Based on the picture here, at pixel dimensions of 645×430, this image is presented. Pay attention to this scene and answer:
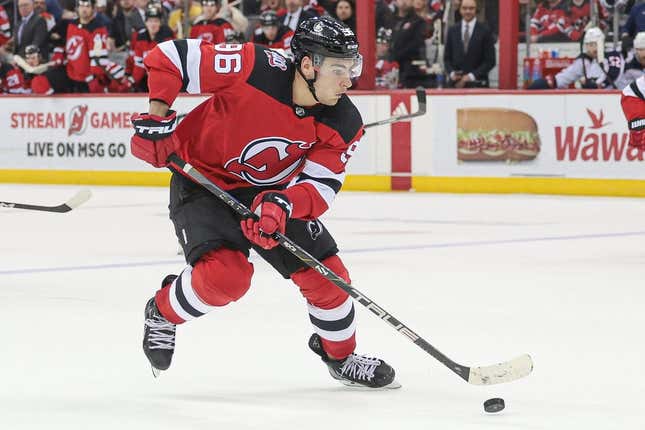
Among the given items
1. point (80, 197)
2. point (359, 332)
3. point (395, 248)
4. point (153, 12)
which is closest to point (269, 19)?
point (153, 12)

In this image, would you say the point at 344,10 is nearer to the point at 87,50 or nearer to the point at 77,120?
the point at 87,50

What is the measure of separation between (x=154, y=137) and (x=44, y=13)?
978 centimetres

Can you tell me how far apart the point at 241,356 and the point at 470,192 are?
22.1 ft

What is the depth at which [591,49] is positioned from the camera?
10219 millimetres

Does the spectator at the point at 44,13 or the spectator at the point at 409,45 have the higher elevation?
the spectator at the point at 44,13

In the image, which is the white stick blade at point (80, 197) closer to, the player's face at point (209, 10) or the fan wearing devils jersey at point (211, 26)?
the fan wearing devils jersey at point (211, 26)

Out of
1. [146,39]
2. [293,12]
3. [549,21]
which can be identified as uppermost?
[293,12]

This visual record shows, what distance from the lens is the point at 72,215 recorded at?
29.4 feet

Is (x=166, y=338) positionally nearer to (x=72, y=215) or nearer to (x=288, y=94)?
(x=288, y=94)

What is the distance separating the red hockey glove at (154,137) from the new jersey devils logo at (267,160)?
7.7 inches

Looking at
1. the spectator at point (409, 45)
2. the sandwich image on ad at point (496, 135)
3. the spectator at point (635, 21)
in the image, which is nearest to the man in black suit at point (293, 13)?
the spectator at point (409, 45)

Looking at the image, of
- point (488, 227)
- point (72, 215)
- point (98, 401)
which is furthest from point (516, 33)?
point (98, 401)

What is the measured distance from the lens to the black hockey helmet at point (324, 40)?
135 inches

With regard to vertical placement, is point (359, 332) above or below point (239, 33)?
below
